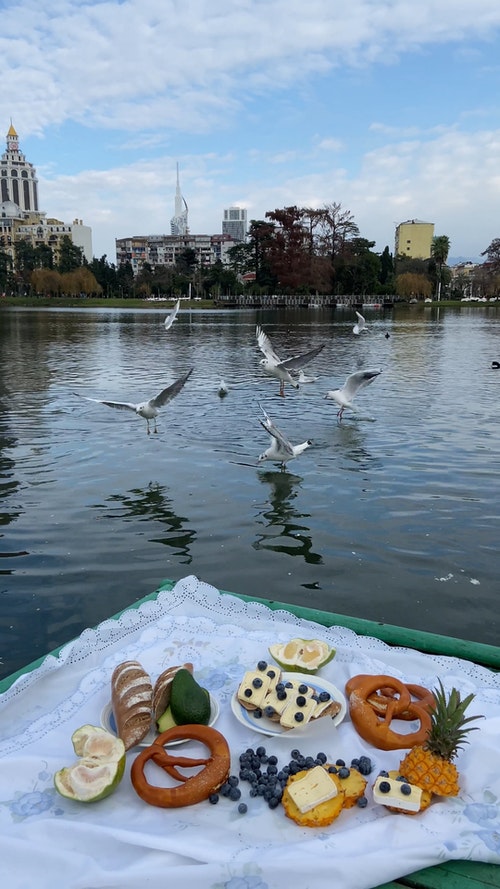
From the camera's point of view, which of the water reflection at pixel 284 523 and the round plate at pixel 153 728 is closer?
the round plate at pixel 153 728

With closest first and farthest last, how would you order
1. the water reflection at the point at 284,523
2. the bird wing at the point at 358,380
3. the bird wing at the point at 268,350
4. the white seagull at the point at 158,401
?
the water reflection at the point at 284,523, the white seagull at the point at 158,401, the bird wing at the point at 358,380, the bird wing at the point at 268,350

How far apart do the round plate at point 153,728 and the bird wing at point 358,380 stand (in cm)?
805

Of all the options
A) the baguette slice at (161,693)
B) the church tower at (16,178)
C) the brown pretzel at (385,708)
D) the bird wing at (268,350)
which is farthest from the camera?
the church tower at (16,178)

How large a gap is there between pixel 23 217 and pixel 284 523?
163032 mm

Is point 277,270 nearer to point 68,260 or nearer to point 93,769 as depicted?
point 68,260

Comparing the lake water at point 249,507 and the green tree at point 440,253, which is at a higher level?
the green tree at point 440,253

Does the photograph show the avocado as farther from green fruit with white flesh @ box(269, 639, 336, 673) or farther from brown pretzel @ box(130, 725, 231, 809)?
green fruit with white flesh @ box(269, 639, 336, 673)

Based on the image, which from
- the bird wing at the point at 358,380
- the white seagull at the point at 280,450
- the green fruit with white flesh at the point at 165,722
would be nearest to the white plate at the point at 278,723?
the green fruit with white flesh at the point at 165,722

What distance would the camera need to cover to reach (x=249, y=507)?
22.7 feet

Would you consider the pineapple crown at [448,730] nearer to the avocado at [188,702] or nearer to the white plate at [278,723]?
the white plate at [278,723]

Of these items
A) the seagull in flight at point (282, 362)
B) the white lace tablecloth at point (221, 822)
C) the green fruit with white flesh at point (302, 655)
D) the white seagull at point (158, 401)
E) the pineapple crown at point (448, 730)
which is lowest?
the white lace tablecloth at point (221, 822)

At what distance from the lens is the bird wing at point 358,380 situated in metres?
10.3

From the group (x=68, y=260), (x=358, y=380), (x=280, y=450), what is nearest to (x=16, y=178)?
(x=68, y=260)

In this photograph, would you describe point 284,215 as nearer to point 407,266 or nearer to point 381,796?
point 407,266
